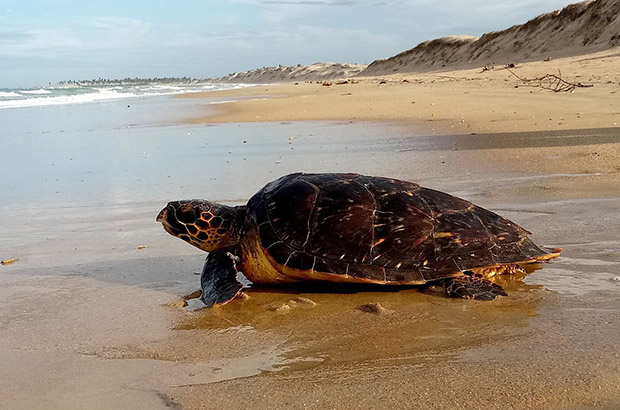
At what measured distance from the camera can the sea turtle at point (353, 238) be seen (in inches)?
150

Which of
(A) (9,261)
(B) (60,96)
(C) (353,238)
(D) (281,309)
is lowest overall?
(B) (60,96)

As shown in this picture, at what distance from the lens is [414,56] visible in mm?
60750

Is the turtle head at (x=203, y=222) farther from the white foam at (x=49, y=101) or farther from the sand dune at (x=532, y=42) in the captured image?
the sand dune at (x=532, y=42)

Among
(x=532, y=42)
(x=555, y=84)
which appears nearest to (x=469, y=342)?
(x=555, y=84)

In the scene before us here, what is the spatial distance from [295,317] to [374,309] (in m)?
0.45

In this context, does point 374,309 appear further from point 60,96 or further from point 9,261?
point 60,96

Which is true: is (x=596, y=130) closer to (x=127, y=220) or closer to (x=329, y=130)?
(x=329, y=130)

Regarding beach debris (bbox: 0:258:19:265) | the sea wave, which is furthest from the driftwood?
the sea wave

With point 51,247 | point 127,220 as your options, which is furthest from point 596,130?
point 51,247

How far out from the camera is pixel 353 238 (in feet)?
12.7

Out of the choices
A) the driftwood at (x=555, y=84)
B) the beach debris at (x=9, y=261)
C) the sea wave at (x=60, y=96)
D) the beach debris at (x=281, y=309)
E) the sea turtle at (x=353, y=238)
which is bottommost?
the sea wave at (x=60, y=96)

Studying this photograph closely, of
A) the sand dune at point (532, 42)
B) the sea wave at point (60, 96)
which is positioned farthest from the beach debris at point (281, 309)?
the sand dune at point (532, 42)

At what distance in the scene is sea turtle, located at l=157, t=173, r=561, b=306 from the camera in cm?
380

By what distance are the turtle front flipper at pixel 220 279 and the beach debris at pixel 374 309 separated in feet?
2.54
